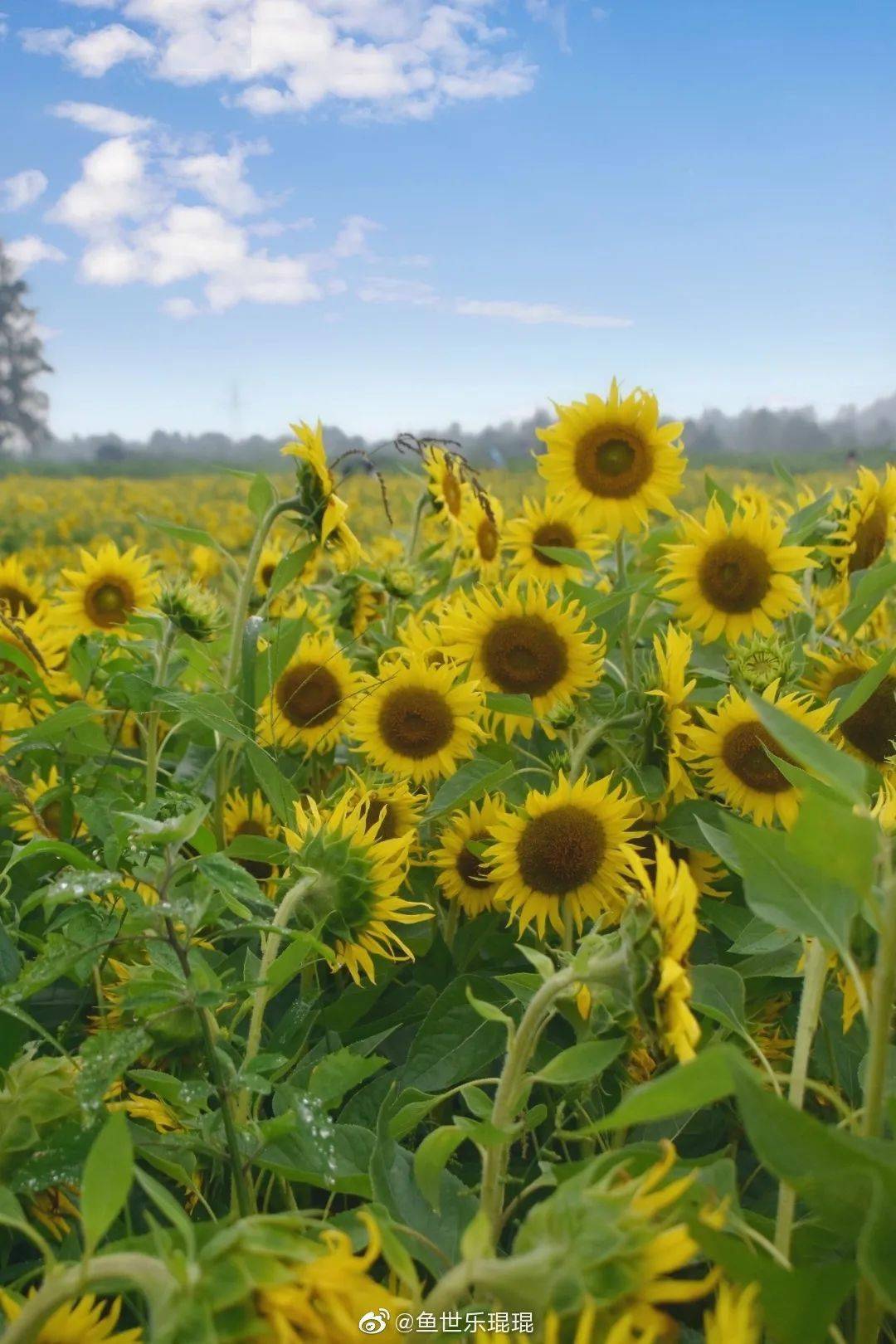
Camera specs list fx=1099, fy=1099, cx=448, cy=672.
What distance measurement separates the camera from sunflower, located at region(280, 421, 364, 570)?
3.94ft

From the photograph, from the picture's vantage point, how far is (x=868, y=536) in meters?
1.42

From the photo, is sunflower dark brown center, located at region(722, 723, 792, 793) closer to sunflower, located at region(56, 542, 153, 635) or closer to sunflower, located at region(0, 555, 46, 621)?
sunflower, located at region(56, 542, 153, 635)

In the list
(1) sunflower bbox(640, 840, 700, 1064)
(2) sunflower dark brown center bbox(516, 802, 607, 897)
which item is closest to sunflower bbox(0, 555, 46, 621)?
(2) sunflower dark brown center bbox(516, 802, 607, 897)

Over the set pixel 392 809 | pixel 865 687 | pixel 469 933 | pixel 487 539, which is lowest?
pixel 469 933

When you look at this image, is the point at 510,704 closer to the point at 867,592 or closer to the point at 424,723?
the point at 424,723

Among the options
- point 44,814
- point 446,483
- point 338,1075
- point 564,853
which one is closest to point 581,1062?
point 338,1075

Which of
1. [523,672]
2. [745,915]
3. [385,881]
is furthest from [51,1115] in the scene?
[523,672]

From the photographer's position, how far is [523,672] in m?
1.10

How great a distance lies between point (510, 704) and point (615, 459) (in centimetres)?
38

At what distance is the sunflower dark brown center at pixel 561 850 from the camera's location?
0.87 m

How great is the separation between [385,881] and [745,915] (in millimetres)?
295

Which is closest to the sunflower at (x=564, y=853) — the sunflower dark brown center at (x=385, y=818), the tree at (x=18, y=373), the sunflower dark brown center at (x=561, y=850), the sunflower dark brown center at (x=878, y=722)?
the sunflower dark brown center at (x=561, y=850)

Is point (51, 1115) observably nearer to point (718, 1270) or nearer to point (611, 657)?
point (718, 1270)

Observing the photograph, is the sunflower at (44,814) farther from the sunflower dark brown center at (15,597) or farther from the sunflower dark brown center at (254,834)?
the sunflower dark brown center at (15,597)
